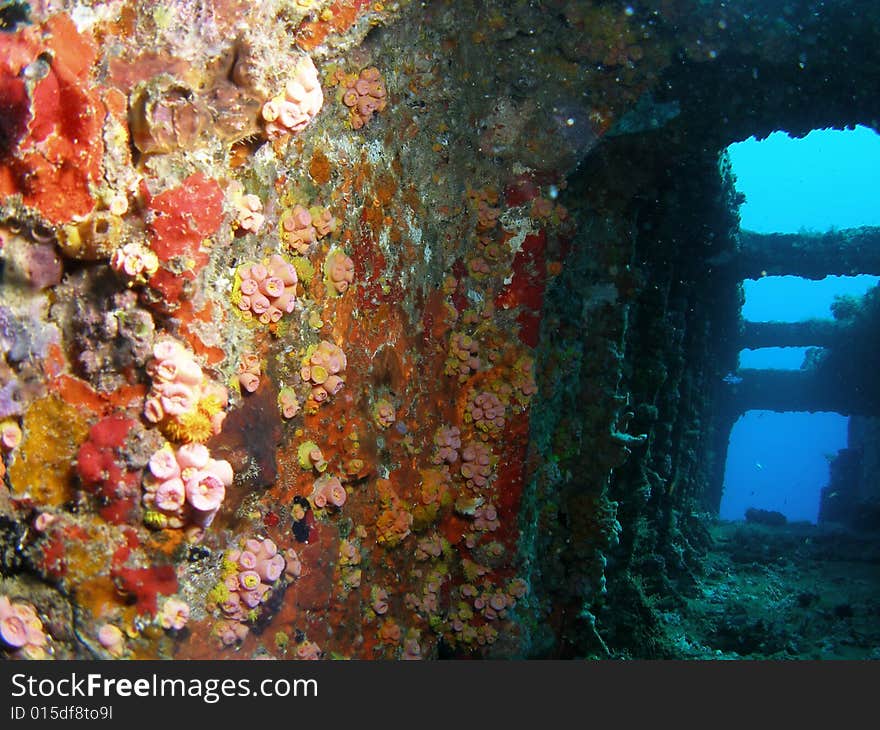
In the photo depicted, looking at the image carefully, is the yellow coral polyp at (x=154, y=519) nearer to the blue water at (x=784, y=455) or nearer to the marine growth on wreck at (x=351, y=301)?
the marine growth on wreck at (x=351, y=301)

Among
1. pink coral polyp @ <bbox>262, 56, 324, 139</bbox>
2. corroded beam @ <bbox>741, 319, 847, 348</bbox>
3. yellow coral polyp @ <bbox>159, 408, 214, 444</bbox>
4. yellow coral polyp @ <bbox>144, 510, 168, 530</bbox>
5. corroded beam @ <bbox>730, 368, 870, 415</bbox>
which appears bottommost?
yellow coral polyp @ <bbox>144, 510, 168, 530</bbox>

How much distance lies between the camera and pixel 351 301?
3.36 m

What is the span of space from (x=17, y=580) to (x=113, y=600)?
1.54ft

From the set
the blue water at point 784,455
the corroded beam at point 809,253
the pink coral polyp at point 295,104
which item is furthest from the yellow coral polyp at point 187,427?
the blue water at point 784,455

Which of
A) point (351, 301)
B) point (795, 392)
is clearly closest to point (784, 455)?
point (795, 392)

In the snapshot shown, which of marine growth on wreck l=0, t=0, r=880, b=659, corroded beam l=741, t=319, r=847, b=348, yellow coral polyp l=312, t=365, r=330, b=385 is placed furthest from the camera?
corroded beam l=741, t=319, r=847, b=348

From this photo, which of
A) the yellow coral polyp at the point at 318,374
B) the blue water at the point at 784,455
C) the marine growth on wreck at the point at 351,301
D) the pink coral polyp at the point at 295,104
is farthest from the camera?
the blue water at the point at 784,455

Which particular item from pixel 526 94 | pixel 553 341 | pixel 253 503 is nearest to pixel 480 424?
pixel 553 341

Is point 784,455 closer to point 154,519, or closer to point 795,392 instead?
point 795,392

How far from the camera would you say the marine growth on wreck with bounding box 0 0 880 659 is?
2.32 meters

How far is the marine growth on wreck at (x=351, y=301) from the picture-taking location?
2318 mm

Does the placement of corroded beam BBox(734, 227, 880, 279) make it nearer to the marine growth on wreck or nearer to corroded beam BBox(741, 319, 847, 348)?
corroded beam BBox(741, 319, 847, 348)

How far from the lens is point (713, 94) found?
14.4ft

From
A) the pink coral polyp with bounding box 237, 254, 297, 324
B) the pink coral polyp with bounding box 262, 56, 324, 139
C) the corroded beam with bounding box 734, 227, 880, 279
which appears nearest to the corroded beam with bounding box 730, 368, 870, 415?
the corroded beam with bounding box 734, 227, 880, 279
